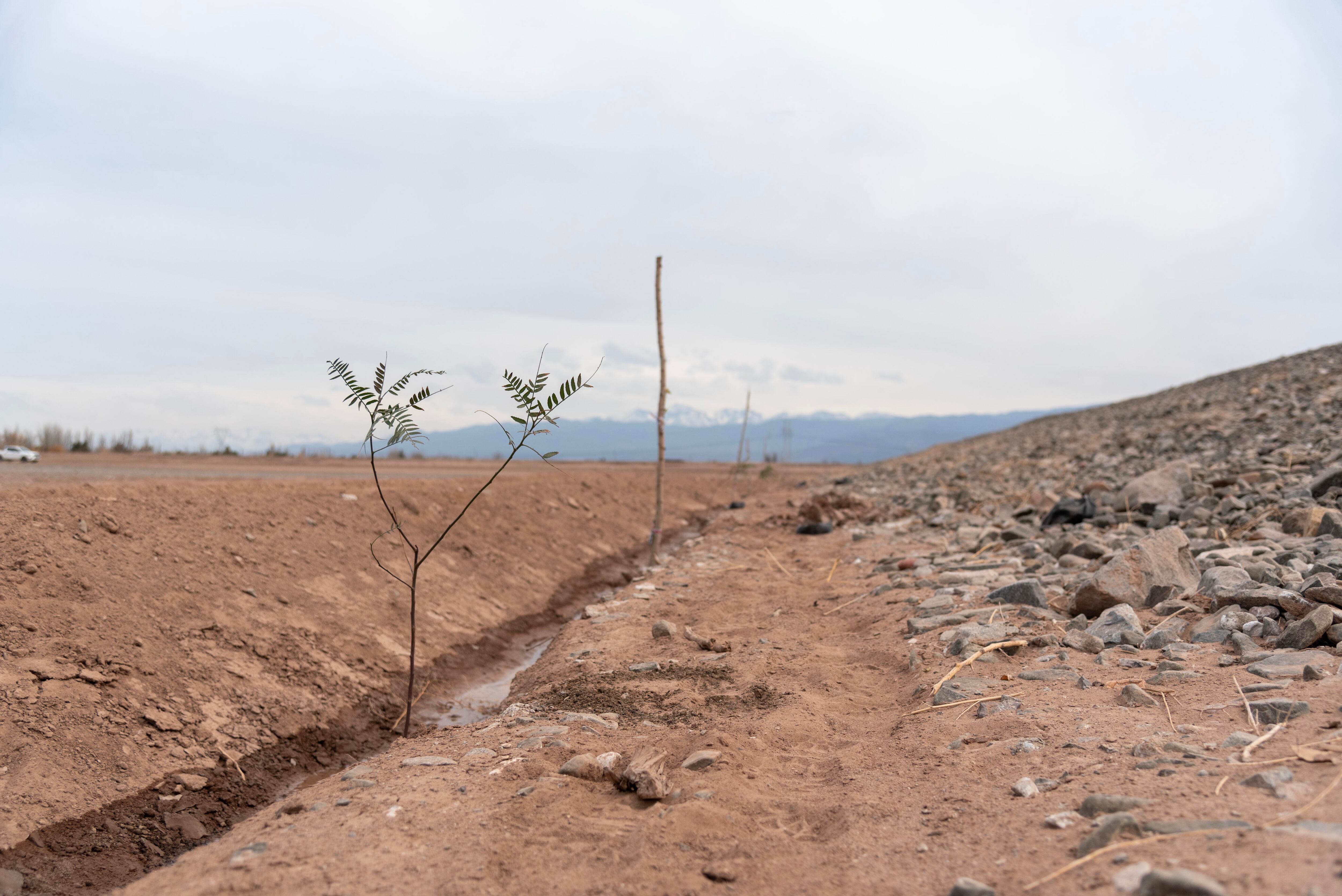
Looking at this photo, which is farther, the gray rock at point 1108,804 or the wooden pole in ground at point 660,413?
the wooden pole in ground at point 660,413

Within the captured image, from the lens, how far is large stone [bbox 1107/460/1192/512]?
8922mm

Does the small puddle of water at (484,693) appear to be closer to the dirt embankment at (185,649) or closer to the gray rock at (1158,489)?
the dirt embankment at (185,649)

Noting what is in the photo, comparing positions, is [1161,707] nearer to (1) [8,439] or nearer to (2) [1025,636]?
(2) [1025,636]

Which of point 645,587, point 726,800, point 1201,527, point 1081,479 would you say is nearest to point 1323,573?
point 1201,527

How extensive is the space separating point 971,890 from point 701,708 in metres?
2.77

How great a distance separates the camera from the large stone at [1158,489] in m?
8.92

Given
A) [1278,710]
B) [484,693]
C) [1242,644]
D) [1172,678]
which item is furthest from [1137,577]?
[484,693]

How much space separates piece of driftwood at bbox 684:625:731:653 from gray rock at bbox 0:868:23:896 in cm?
461

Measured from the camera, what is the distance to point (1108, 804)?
2627mm

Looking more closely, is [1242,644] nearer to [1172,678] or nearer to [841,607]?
[1172,678]

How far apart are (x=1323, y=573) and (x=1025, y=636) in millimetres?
1908

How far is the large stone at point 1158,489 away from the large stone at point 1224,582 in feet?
13.2

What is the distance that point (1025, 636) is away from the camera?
5250 millimetres

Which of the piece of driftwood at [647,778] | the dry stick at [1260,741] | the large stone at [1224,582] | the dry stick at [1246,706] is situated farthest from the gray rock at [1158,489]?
the piece of driftwood at [647,778]
